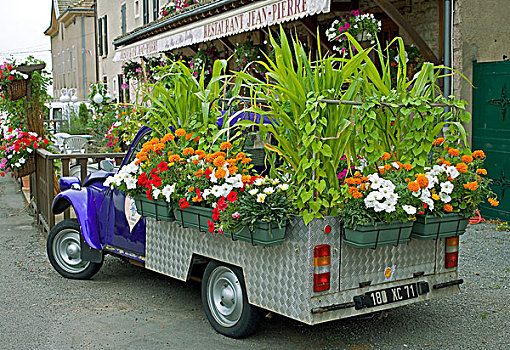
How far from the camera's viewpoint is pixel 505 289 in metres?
6.31

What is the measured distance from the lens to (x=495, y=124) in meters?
9.59

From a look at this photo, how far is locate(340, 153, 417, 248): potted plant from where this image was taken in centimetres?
421

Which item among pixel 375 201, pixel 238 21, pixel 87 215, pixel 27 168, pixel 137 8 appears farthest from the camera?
pixel 137 8

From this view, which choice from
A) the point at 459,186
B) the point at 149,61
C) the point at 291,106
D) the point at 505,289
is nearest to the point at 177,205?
the point at 291,106

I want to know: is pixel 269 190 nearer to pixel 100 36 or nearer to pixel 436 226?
pixel 436 226

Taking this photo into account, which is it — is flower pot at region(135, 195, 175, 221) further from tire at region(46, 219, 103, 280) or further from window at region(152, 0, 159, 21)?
window at region(152, 0, 159, 21)

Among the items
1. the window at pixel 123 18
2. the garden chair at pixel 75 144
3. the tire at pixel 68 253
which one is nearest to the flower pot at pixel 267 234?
the tire at pixel 68 253

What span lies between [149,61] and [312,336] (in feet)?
48.1

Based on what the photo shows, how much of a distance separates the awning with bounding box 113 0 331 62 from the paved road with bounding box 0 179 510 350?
3.84 meters

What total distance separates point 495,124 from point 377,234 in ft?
19.8

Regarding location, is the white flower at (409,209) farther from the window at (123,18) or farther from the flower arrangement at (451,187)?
the window at (123,18)

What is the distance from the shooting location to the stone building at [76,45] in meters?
39.6

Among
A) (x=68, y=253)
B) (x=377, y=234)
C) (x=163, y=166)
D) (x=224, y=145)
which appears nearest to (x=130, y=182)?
(x=163, y=166)

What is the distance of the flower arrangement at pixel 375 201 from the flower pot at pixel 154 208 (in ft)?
4.87
